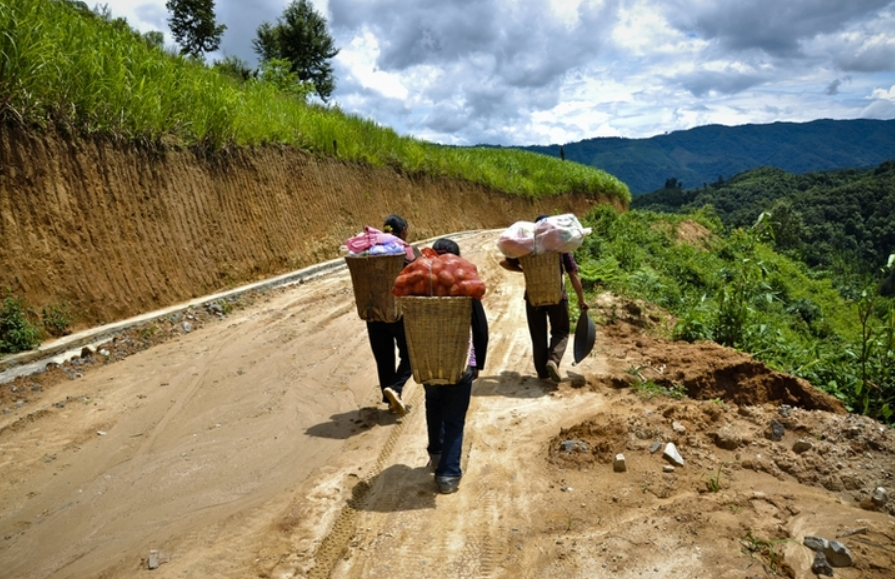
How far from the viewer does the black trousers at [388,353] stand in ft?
18.5

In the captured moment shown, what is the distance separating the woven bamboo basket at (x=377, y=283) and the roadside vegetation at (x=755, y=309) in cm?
410

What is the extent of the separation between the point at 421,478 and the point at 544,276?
8.44 ft

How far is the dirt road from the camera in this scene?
134 inches

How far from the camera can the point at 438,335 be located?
397 centimetres

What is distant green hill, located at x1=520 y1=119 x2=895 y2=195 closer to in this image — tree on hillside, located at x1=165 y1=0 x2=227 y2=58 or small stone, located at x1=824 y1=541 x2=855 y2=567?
tree on hillside, located at x1=165 y1=0 x2=227 y2=58

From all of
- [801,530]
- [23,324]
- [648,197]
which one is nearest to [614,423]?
[801,530]

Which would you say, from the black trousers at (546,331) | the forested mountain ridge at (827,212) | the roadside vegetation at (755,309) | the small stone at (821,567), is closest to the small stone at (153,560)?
the small stone at (821,567)

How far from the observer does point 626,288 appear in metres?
9.57

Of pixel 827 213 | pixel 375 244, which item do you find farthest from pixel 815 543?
pixel 827 213

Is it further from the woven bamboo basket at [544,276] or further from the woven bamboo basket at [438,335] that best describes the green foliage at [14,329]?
the woven bamboo basket at [544,276]

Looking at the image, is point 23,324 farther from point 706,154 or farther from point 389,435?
point 706,154

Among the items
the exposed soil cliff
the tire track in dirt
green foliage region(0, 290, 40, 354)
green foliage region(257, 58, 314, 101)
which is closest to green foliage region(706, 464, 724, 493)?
the tire track in dirt

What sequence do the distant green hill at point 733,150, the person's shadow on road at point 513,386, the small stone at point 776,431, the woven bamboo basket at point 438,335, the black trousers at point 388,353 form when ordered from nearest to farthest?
the woven bamboo basket at point 438,335 < the small stone at point 776,431 < the black trousers at point 388,353 < the person's shadow on road at point 513,386 < the distant green hill at point 733,150

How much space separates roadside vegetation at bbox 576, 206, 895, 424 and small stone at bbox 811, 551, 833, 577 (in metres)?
2.95
